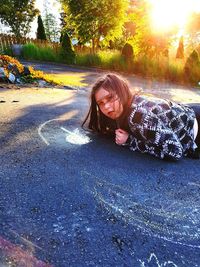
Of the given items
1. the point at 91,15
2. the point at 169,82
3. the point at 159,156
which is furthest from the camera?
the point at 91,15

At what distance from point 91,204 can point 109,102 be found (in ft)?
3.00

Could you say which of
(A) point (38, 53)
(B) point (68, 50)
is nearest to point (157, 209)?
(B) point (68, 50)

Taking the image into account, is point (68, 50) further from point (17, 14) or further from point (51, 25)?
point (51, 25)

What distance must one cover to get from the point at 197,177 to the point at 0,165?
1.63 metres

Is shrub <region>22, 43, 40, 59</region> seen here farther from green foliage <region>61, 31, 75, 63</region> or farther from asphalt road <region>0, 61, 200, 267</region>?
asphalt road <region>0, 61, 200, 267</region>

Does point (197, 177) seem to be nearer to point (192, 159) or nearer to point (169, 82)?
point (192, 159)

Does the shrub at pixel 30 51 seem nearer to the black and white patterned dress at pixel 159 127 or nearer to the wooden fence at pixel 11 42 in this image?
the wooden fence at pixel 11 42

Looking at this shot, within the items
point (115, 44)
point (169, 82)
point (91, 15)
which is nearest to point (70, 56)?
point (91, 15)

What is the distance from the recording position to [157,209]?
189cm

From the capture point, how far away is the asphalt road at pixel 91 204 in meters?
1.46

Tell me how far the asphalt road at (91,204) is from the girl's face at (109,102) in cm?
47

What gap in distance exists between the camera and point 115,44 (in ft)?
94.2

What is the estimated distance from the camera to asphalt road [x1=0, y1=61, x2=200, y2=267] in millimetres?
1456

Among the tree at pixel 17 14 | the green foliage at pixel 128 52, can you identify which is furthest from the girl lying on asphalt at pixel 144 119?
the tree at pixel 17 14
